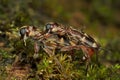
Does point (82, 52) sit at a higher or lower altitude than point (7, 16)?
lower

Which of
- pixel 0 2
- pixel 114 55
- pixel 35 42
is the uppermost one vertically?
pixel 0 2

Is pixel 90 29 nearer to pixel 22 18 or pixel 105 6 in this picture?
pixel 105 6

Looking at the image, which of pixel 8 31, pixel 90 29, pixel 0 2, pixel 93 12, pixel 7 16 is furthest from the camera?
pixel 93 12

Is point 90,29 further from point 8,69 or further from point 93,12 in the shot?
point 8,69

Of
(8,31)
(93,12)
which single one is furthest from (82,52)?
(93,12)

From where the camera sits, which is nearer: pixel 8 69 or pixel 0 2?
pixel 8 69

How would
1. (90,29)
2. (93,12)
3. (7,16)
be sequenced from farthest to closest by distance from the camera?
(93,12), (90,29), (7,16)
